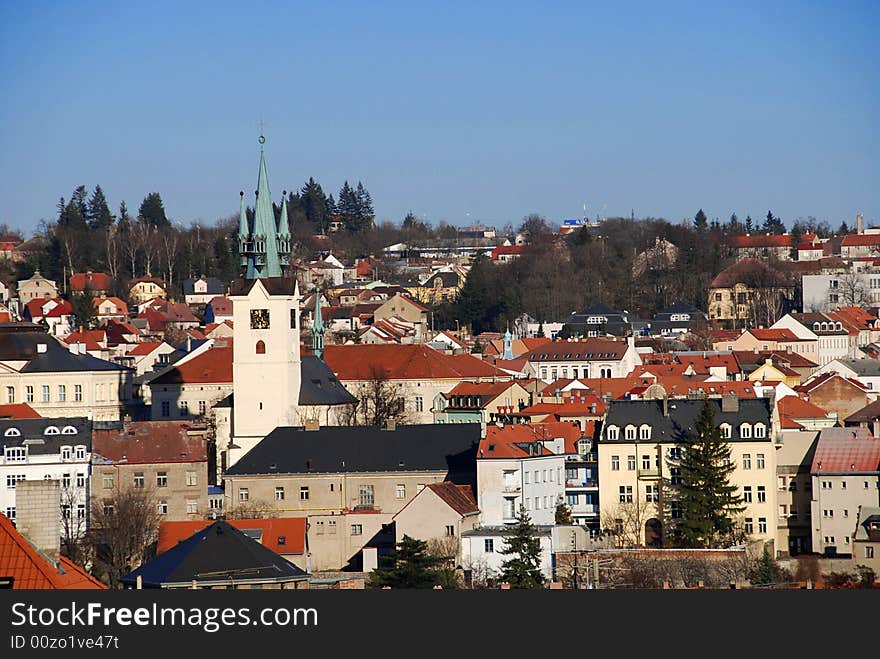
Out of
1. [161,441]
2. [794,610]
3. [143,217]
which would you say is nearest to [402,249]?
[143,217]

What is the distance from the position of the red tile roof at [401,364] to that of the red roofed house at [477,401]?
1.30 m

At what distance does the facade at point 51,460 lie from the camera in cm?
5259

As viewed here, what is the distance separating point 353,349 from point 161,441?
25.8 meters

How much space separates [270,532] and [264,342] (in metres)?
17.6

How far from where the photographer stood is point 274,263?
2697 inches

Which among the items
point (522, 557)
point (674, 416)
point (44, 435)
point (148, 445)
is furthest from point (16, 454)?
point (674, 416)

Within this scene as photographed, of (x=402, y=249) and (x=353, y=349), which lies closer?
(x=353, y=349)

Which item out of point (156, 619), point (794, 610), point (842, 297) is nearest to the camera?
point (156, 619)

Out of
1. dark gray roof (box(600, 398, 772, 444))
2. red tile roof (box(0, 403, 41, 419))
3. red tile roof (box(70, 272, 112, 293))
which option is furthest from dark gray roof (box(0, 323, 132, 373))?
red tile roof (box(70, 272, 112, 293))

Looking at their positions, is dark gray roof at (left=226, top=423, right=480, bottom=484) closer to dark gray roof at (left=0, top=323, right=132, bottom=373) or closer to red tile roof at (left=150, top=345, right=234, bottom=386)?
red tile roof at (left=150, top=345, right=234, bottom=386)

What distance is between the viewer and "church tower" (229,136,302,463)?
6575 centimetres

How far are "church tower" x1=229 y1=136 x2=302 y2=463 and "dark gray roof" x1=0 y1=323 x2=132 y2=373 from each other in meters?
11.6

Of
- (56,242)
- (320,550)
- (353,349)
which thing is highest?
(56,242)

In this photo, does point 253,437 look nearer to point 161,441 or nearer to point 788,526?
point 161,441
